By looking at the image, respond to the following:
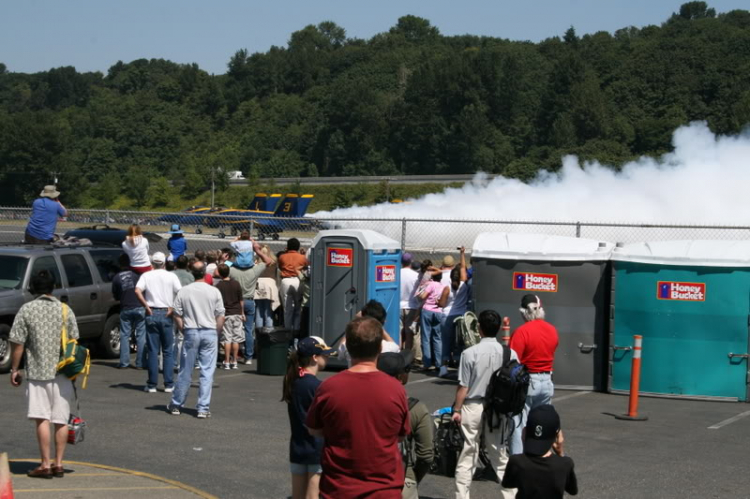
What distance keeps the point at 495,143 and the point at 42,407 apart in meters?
96.9

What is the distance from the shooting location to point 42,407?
310 inches

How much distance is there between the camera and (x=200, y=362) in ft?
35.7

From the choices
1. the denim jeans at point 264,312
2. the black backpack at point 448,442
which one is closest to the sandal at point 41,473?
the black backpack at point 448,442

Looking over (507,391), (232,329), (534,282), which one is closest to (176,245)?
(232,329)

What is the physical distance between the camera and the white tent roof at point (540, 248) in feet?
44.7

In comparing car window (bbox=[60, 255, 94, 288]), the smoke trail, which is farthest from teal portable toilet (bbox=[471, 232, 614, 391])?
the smoke trail

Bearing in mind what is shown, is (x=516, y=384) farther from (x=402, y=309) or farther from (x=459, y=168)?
(x=459, y=168)

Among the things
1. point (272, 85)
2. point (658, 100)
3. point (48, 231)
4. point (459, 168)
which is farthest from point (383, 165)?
point (48, 231)

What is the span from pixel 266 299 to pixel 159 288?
321cm

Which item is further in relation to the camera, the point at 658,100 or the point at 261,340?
the point at 658,100

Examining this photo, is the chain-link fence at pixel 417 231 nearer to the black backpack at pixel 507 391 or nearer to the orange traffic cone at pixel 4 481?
the black backpack at pixel 507 391

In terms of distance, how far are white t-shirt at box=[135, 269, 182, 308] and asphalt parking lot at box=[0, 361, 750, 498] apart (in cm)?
124

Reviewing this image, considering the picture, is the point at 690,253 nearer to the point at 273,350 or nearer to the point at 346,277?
the point at 346,277

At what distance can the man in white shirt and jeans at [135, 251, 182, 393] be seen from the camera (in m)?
12.6
